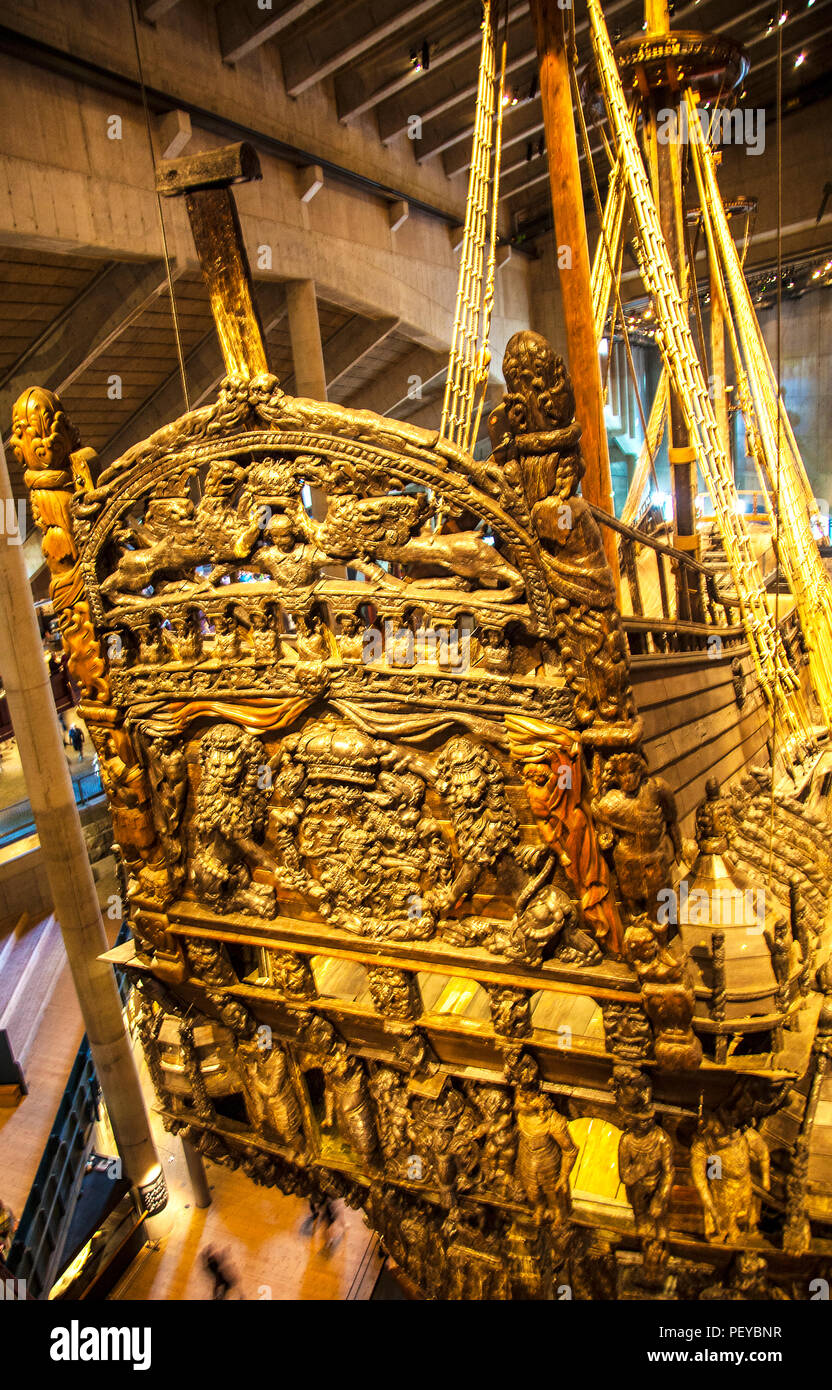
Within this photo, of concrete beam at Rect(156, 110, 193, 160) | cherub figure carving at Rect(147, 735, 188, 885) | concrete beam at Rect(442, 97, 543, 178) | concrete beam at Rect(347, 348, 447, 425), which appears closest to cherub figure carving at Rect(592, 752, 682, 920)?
cherub figure carving at Rect(147, 735, 188, 885)

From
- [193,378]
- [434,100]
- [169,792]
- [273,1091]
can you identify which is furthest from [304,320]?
[273,1091]

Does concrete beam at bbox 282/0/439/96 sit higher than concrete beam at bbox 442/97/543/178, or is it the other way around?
concrete beam at bbox 442/97/543/178

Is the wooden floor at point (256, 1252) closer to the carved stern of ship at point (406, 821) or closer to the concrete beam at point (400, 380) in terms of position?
the carved stern of ship at point (406, 821)

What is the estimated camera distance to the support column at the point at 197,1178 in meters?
5.17

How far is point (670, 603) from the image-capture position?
17.6 ft

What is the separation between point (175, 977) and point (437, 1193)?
1.20m

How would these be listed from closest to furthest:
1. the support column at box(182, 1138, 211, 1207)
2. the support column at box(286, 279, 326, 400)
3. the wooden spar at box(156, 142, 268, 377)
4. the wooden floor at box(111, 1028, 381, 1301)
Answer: the wooden spar at box(156, 142, 268, 377)
the wooden floor at box(111, 1028, 381, 1301)
the support column at box(182, 1138, 211, 1207)
the support column at box(286, 279, 326, 400)

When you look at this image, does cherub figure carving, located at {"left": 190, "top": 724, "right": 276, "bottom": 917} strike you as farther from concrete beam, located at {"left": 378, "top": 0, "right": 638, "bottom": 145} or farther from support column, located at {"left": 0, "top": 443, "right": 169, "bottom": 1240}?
concrete beam, located at {"left": 378, "top": 0, "right": 638, "bottom": 145}

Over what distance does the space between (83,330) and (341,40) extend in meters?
3.41

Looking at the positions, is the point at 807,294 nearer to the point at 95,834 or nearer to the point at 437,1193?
the point at 95,834

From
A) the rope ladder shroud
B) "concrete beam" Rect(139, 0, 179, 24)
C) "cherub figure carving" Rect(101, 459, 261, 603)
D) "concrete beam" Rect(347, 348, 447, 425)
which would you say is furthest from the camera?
"concrete beam" Rect(347, 348, 447, 425)

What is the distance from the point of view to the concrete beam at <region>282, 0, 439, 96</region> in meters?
7.27

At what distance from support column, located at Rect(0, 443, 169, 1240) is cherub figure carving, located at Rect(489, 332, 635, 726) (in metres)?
3.38
